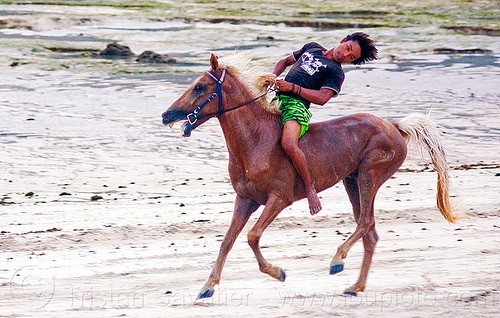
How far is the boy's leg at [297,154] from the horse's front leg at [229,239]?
0.46 meters

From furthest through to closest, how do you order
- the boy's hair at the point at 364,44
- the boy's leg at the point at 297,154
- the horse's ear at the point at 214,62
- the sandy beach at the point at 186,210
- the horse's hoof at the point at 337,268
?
1. the boy's hair at the point at 364,44
2. the sandy beach at the point at 186,210
3. the horse's hoof at the point at 337,268
4. the boy's leg at the point at 297,154
5. the horse's ear at the point at 214,62

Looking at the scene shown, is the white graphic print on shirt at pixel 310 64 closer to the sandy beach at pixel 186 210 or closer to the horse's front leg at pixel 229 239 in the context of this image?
the sandy beach at pixel 186 210

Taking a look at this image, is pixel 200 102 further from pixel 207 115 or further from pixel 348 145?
pixel 348 145

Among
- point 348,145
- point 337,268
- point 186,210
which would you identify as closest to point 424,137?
point 348,145

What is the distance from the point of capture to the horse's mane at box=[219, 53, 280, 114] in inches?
236

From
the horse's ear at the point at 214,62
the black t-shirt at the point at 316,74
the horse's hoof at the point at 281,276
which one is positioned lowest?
the horse's hoof at the point at 281,276

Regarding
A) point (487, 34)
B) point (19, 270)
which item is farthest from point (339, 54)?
point (487, 34)

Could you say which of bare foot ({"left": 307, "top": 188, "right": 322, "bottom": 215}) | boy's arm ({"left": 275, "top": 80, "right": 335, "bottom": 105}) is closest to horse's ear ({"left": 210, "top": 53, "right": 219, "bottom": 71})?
boy's arm ({"left": 275, "top": 80, "right": 335, "bottom": 105})

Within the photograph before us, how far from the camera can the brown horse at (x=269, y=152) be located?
582 cm

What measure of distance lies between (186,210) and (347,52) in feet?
11.7

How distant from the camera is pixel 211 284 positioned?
5789 mm

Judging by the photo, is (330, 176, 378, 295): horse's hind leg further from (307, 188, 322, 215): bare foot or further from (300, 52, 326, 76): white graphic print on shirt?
(300, 52, 326, 76): white graphic print on shirt

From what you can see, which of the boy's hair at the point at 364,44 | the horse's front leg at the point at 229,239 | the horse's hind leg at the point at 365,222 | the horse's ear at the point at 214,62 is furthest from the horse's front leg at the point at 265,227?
the boy's hair at the point at 364,44

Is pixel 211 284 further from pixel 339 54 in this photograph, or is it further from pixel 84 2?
pixel 84 2
